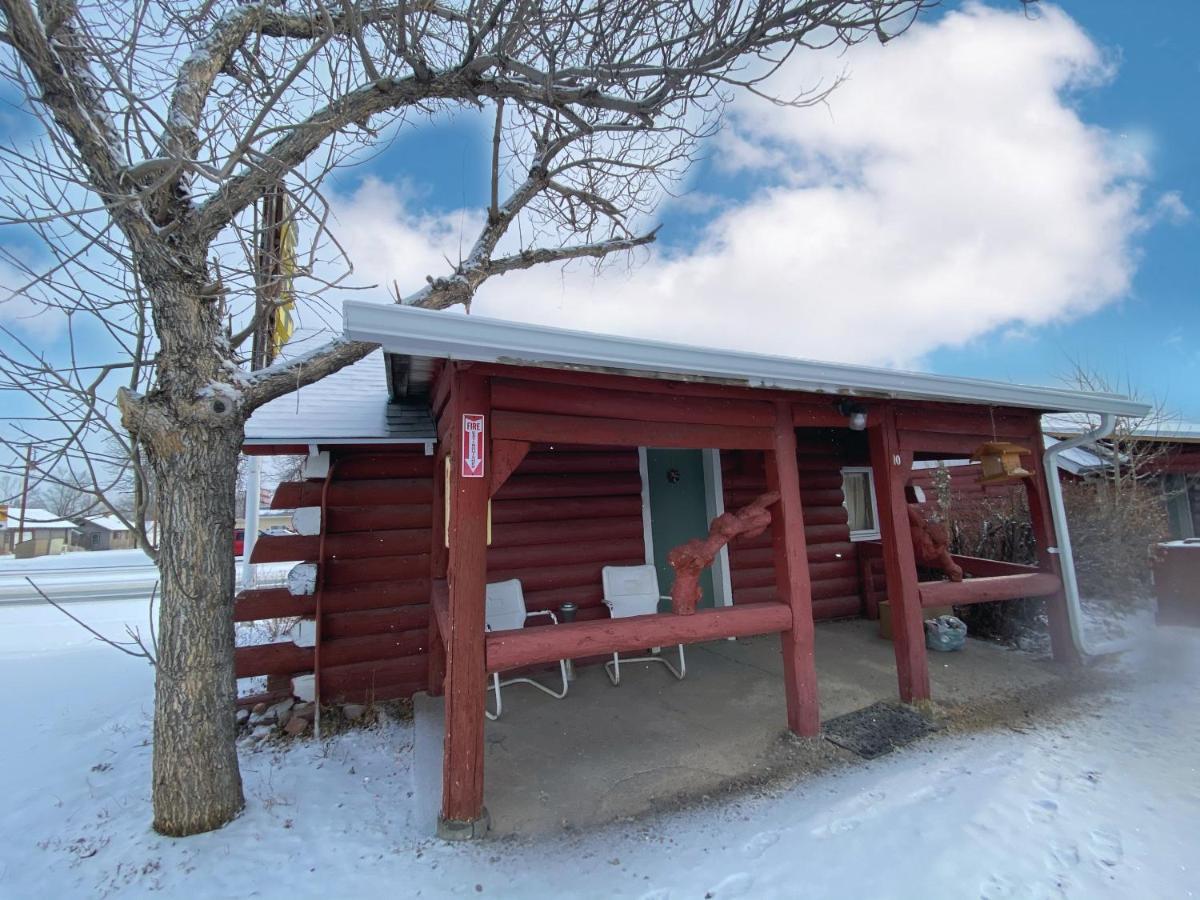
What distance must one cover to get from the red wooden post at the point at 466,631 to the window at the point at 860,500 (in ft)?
17.6

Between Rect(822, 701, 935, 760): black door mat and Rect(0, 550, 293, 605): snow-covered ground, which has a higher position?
Rect(0, 550, 293, 605): snow-covered ground

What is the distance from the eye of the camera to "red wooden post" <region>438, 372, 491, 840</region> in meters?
2.55

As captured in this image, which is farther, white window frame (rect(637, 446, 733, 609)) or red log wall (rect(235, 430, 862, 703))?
white window frame (rect(637, 446, 733, 609))

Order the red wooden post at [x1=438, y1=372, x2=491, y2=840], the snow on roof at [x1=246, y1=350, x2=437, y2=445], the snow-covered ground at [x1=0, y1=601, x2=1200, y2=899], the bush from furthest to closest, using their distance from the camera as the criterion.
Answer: the bush, the snow on roof at [x1=246, y1=350, x2=437, y2=445], the red wooden post at [x1=438, y1=372, x2=491, y2=840], the snow-covered ground at [x1=0, y1=601, x2=1200, y2=899]

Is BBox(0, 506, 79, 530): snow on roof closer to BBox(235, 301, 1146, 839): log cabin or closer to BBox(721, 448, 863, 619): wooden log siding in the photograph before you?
BBox(235, 301, 1146, 839): log cabin

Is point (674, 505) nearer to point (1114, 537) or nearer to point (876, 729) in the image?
point (876, 729)

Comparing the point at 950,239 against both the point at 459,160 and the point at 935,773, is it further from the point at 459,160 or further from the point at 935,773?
the point at 935,773

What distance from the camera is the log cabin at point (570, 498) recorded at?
265cm

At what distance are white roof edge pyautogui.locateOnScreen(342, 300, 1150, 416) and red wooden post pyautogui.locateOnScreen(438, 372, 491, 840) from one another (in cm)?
40

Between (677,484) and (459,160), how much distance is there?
353 centimetres

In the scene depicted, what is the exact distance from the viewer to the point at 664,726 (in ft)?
12.0

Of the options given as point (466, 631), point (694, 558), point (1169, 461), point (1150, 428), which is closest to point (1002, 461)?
point (694, 558)

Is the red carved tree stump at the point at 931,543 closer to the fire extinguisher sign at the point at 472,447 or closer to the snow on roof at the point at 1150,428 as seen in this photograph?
the fire extinguisher sign at the point at 472,447

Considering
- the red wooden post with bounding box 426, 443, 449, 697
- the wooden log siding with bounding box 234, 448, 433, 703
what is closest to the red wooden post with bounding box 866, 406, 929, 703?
the red wooden post with bounding box 426, 443, 449, 697
